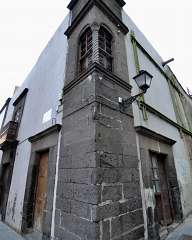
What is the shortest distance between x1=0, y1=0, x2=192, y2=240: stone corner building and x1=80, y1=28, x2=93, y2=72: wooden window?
3 centimetres

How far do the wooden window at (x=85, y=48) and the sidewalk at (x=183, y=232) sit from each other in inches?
171

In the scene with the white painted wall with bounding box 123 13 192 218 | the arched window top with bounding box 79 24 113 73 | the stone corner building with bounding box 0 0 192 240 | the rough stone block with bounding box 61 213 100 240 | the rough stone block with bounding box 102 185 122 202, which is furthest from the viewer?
the white painted wall with bounding box 123 13 192 218

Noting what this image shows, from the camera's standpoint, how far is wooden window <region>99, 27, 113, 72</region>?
3.48 metres

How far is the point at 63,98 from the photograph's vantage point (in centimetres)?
365

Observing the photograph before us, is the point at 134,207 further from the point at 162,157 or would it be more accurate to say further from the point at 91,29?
the point at 91,29

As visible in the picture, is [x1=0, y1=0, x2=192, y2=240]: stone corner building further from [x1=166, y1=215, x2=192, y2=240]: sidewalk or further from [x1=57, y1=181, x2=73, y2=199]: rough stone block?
[x1=166, y1=215, x2=192, y2=240]: sidewalk

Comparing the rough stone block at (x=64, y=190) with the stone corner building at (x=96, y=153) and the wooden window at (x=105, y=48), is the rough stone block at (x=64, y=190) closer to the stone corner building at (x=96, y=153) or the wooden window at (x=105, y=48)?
the stone corner building at (x=96, y=153)

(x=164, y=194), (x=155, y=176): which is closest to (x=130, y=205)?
(x=155, y=176)

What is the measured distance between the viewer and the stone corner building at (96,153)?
234 cm

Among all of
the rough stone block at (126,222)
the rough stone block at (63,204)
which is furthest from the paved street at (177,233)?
the rough stone block at (63,204)

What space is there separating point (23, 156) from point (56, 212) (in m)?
2.66

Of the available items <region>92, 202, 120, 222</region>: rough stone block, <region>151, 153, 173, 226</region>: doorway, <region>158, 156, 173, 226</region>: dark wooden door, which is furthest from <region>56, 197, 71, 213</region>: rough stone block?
<region>158, 156, 173, 226</region>: dark wooden door

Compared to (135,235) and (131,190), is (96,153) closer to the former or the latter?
(131,190)

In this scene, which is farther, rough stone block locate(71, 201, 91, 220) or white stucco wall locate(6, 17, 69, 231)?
white stucco wall locate(6, 17, 69, 231)
